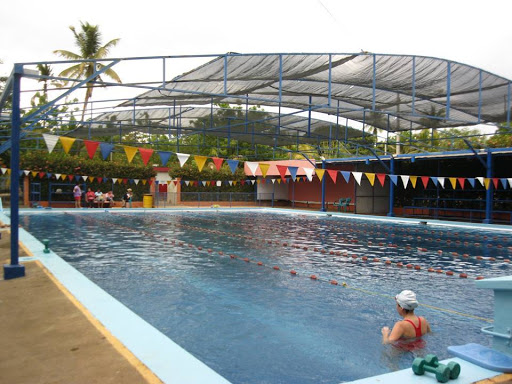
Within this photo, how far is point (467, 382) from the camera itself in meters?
3.18

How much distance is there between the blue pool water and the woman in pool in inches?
6.2

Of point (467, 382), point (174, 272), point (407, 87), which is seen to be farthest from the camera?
point (407, 87)

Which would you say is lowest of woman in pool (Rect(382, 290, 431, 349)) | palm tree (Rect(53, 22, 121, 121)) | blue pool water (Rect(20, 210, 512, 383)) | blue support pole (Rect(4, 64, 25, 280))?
blue pool water (Rect(20, 210, 512, 383))

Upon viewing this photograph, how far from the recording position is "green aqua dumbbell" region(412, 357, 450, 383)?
10.3 ft

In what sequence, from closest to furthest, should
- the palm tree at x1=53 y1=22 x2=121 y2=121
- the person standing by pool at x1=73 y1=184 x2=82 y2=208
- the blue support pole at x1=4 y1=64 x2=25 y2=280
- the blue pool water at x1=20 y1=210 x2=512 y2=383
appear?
the blue pool water at x1=20 y1=210 x2=512 y2=383 → the blue support pole at x1=4 y1=64 x2=25 y2=280 → the person standing by pool at x1=73 y1=184 x2=82 y2=208 → the palm tree at x1=53 y1=22 x2=121 y2=121

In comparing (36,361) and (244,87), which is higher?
(244,87)

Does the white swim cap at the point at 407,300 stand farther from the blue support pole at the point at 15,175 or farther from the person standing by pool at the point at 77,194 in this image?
the person standing by pool at the point at 77,194

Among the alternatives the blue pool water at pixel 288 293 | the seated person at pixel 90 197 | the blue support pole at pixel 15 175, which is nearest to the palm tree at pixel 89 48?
the seated person at pixel 90 197

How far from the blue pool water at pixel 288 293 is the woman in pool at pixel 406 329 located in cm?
16

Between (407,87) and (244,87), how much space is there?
603 centimetres

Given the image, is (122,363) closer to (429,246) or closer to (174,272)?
(174,272)

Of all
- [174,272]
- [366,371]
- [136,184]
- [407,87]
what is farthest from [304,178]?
[366,371]

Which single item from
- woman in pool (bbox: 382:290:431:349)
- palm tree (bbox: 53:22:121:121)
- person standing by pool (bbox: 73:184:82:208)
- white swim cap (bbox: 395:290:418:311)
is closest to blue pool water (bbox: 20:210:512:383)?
woman in pool (bbox: 382:290:431:349)

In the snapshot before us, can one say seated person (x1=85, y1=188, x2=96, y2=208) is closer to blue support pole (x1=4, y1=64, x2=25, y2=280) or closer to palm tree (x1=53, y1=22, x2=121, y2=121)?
palm tree (x1=53, y1=22, x2=121, y2=121)
